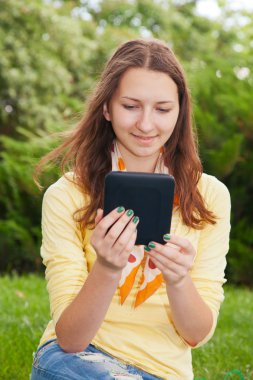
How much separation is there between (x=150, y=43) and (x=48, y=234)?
2.55 ft

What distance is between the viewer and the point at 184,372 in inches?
107

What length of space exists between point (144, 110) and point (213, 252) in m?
0.60

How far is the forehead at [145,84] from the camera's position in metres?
2.60

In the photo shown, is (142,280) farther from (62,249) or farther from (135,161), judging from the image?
(135,161)

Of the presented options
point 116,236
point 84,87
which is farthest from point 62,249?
point 84,87

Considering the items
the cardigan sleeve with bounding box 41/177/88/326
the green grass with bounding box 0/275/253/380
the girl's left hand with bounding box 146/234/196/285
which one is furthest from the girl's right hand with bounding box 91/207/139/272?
the green grass with bounding box 0/275/253/380

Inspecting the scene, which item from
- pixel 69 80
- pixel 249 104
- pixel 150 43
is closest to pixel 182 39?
pixel 69 80

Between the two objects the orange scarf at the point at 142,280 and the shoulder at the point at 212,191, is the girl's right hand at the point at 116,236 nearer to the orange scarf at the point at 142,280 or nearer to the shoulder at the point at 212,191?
the orange scarf at the point at 142,280

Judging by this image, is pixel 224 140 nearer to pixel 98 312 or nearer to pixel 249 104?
pixel 249 104

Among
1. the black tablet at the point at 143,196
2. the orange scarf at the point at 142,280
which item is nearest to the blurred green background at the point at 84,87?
the orange scarf at the point at 142,280

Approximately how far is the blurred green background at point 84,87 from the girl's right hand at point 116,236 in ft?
3.98

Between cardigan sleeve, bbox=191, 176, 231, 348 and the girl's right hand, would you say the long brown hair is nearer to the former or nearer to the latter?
cardigan sleeve, bbox=191, 176, 231, 348

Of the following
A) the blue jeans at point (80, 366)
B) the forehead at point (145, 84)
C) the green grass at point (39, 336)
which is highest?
the forehead at point (145, 84)

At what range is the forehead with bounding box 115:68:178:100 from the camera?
8.54ft
